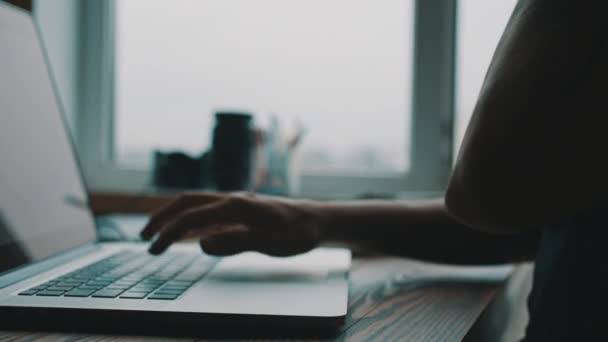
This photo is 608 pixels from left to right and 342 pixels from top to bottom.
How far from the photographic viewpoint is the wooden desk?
0.45 metres

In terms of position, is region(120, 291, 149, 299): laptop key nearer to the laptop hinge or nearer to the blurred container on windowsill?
the laptop hinge

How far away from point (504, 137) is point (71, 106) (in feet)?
4.76

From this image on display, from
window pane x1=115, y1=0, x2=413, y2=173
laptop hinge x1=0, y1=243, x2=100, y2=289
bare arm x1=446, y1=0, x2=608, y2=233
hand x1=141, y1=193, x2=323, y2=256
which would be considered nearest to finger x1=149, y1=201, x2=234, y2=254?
hand x1=141, y1=193, x2=323, y2=256

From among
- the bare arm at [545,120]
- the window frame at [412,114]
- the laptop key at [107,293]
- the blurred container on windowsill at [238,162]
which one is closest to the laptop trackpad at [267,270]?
the laptop key at [107,293]

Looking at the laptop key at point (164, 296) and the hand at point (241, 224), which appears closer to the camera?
the laptop key at point (164, 296)

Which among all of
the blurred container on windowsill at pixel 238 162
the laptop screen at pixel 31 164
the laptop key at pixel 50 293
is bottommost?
the blurred container on windowsill at pixel 238 162

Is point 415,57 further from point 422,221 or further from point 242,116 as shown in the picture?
point 422,221

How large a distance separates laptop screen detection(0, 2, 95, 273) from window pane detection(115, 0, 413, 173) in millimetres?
925

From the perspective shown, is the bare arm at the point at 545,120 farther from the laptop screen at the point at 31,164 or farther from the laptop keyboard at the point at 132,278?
the laptop screen at the point at 31,164

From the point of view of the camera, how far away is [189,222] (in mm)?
625

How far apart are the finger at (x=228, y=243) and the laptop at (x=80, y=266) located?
2 cm

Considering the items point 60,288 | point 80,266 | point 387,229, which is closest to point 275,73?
point 387,229

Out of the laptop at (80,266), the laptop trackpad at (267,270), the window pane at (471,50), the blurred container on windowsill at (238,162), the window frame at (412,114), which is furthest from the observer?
the window frame at (412,114)

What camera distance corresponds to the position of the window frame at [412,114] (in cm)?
158
